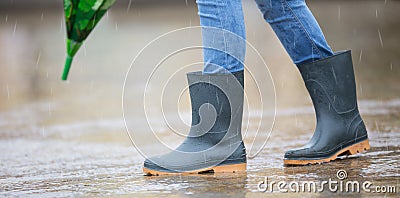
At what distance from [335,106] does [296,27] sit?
0.91 feet

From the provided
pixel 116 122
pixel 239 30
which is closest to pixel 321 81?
pixel 239 30

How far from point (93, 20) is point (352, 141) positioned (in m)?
0.95

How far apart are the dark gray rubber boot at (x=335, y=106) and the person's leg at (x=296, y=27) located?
0.12 feet

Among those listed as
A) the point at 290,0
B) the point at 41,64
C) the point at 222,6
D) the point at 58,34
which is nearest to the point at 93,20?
the point at 222,6

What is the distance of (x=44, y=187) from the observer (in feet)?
6.44

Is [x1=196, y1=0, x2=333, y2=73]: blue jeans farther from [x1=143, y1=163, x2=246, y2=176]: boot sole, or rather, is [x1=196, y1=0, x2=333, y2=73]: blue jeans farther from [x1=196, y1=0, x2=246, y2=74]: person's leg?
[x1=143, y1=163, x2=246, y2=176]: boot sole

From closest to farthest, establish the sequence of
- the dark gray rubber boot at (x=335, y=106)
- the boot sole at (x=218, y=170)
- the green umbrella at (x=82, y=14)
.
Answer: the green umbrella at (x=82, y=14) < the boot sole at (x=218, y=170) < the dark gray rubber boot at (x=335, y=106)

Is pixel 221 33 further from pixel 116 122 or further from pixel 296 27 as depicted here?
pixel 116 122

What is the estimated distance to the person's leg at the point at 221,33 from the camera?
202 centimetres

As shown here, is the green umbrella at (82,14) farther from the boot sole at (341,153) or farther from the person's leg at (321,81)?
the boot sole at (341,153)

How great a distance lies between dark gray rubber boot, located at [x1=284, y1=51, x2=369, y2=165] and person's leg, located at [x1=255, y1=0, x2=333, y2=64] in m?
0.04

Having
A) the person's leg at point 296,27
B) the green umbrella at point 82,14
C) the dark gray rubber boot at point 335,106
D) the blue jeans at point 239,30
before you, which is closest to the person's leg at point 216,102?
the blue jeans at point 239,30

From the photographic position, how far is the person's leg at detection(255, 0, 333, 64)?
2121mm

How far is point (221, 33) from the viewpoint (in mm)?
2023
